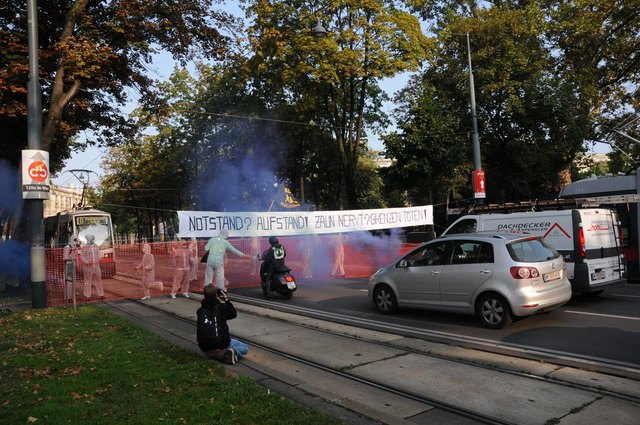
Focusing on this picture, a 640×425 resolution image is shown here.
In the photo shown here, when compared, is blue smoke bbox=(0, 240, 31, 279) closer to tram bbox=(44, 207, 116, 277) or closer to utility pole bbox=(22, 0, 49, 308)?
tram bbox=(44, 207, 116, 277)

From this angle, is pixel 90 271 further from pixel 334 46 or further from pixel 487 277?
pixel 334 46

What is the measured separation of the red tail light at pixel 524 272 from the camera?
7.54 m

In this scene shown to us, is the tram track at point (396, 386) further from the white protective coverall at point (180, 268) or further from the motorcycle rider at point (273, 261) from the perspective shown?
the white protective coverall at point (180, 268)

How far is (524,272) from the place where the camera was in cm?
757

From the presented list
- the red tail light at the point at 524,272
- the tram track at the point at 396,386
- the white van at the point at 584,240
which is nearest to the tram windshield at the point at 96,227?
the tram track at the point at 396,386

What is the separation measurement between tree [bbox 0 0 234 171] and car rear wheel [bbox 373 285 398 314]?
922cm

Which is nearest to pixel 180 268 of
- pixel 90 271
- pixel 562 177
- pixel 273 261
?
pixel 90 271

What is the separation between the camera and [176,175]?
37.2 meters

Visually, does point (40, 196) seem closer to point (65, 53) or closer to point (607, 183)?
point (65, 53)

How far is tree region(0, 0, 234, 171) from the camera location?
500 inches

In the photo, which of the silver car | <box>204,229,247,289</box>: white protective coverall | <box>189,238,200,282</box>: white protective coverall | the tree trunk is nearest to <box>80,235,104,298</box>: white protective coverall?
<box>189,238,200,282</box>: white protective coverall

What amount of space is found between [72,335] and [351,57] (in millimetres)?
18301

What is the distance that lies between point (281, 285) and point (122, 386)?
6.75 metres

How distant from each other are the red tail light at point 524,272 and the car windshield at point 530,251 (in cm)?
16
